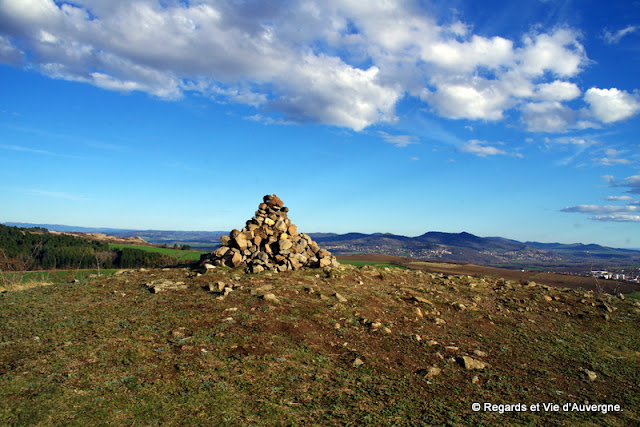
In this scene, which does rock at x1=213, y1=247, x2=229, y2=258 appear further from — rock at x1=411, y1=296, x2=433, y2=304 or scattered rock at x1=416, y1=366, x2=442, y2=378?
scattered rock at x1=416, y1=366, x2=442, y2=378

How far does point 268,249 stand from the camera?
1769 cm

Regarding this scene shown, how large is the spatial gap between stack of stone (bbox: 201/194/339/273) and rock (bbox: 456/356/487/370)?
9.02m

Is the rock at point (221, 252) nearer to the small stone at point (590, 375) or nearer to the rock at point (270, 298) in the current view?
the rock at point (270, 298)

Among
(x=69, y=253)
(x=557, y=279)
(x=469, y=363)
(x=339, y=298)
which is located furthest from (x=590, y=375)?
(x=69, y=253)

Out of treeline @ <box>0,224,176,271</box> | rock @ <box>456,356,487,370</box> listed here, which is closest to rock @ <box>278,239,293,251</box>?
rock @ <box>456,356,487,370</box>

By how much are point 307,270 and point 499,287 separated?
35.5 ft

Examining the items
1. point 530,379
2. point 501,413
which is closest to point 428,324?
point 530,379

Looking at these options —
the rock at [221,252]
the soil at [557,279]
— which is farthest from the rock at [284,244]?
the soil at [557,279]

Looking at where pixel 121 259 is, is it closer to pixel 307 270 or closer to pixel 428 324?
pixel 307 270

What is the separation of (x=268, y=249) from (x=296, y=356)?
923cm

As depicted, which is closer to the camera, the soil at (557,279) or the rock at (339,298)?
the rock at (339,298)

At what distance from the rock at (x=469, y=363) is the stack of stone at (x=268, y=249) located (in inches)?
355

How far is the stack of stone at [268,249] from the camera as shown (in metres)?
17.0

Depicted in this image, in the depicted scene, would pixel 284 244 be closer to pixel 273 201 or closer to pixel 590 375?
pixel 273 201
